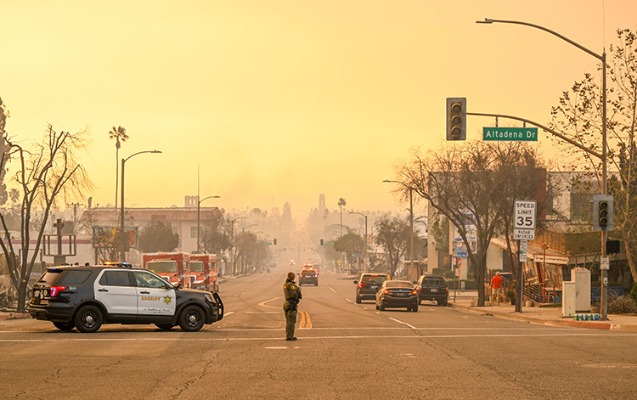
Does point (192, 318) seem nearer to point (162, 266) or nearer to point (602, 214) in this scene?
point (602, 214)

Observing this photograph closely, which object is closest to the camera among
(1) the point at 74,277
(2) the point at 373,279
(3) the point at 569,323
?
(1) the point at 74,277

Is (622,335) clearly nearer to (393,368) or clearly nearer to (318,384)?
(393,368)

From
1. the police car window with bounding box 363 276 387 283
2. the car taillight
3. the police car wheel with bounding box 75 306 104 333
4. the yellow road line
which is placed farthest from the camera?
the police car window with bounding box 363 276 387 283

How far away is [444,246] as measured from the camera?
12238 cm

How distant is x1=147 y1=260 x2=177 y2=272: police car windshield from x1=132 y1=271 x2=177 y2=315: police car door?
3091cm

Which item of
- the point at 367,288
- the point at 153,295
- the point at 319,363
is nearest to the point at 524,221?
the point at 367,288

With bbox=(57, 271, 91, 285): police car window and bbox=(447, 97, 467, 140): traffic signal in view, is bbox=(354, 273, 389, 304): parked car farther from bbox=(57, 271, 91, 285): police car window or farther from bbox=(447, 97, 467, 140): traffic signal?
bbox=(57, 271, 91, 285): police car window

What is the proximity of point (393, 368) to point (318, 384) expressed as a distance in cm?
313

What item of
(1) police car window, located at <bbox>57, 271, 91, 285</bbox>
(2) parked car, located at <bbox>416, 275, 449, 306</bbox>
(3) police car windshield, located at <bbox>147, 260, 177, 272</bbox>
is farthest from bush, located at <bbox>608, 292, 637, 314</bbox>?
(3) police car windshield, located at <bbox>147, 260, 177, 272</bbox>

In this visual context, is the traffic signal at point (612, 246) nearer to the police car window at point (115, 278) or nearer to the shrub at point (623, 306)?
the shrub at point (623, 306)

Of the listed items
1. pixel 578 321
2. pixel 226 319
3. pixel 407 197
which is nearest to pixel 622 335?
pixel 578 321

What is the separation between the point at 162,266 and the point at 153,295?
31.4m

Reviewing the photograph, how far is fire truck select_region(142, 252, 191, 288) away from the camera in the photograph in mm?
61125

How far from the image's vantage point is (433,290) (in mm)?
62562
